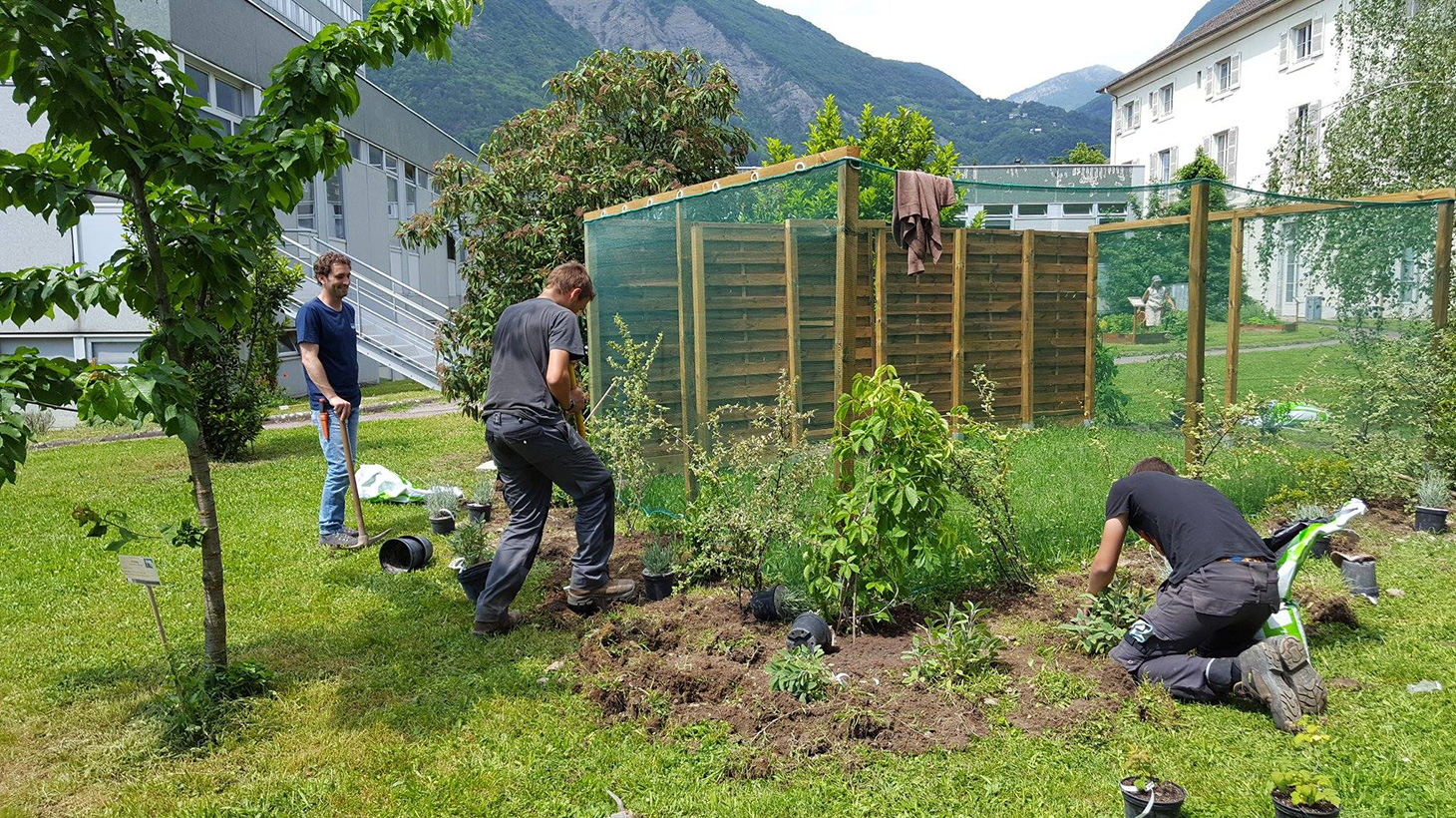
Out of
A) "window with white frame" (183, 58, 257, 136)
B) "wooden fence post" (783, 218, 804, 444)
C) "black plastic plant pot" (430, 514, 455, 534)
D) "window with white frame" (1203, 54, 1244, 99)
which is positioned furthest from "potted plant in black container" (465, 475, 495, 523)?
"window with white frame" (1203, 54, 1244, 99)

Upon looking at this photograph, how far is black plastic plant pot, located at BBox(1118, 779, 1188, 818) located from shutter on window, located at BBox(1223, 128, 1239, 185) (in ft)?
117

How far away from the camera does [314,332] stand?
587 cm

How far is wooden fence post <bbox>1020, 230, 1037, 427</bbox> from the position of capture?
8.67 meters

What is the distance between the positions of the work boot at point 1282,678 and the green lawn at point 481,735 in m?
0.09

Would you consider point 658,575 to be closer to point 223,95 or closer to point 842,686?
point 842,686

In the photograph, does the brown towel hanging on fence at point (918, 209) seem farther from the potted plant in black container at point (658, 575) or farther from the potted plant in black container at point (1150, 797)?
the potted plant in black container at point (1150, 797)

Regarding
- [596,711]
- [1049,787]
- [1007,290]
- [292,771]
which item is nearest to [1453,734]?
[1049,787]

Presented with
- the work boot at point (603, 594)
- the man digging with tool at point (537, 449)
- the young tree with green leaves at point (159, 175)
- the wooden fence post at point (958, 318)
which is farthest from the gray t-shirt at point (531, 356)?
the wooden fence post at point (958, 318)

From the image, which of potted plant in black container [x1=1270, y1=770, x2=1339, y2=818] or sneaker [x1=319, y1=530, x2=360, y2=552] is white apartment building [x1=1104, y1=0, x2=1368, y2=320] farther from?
potted plant in black container [x1=1270, y1=770, x2=1339, y2=818]

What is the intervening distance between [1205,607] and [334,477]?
5.24m

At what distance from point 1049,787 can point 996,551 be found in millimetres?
1962

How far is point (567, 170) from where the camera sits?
8727 millimetres

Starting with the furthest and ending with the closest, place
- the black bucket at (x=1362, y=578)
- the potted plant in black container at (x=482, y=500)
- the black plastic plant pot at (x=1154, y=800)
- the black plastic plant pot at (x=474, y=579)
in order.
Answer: the potted plant in black container at (x=482, y=500), the black plastic plant pot at (x=474, y=579), the black bucket at (x=1362, y=578), the black plastic plant pot at (x=1154, y=800)

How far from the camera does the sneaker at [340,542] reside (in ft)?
20.2
